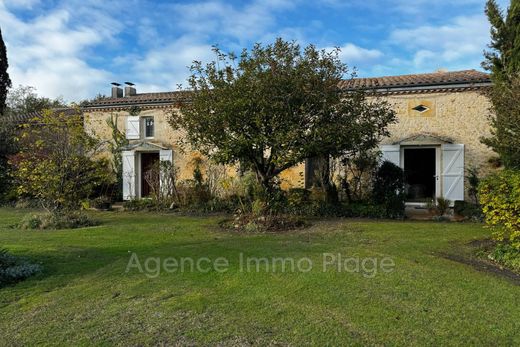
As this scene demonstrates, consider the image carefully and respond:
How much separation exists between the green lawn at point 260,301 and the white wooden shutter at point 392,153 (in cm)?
655

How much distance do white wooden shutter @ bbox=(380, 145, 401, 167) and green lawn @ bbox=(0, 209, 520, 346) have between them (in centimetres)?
655

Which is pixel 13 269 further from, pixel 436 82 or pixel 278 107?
pixel 436 82

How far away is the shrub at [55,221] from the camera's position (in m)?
9.91

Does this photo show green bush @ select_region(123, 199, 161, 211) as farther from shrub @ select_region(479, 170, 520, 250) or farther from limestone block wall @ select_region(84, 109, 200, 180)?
shrub @ select_region(479, 170, 520, 250)

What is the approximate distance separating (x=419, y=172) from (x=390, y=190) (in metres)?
3.36

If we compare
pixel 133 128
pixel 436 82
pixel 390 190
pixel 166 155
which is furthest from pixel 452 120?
pixel 133 128

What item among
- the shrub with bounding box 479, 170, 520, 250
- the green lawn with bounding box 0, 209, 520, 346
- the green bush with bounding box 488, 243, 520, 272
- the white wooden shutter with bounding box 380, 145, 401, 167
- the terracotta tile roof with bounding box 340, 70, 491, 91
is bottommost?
the green lawn with bounding box 0, 209, 520, 346

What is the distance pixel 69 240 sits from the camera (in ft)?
26.0

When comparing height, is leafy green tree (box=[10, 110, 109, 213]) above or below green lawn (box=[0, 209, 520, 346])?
above

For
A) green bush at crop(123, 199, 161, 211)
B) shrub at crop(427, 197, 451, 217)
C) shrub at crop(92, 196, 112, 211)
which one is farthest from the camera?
shrub at crop(92, 196, 112, 211)

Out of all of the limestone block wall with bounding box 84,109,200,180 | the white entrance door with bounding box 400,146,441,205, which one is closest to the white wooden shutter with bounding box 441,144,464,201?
the white entrance door with bounding box 400,146,441,205

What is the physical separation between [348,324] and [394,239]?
432 centimetres

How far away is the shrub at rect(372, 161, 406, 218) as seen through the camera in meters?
11.0

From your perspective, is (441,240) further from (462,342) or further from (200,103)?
(200,103)
